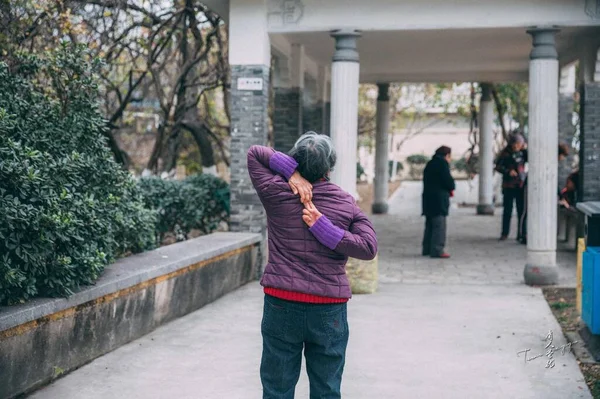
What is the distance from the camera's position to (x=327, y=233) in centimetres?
417

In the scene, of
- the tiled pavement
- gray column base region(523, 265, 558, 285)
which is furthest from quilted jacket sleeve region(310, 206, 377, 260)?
the tiled pavement

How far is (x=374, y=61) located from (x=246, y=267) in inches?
258

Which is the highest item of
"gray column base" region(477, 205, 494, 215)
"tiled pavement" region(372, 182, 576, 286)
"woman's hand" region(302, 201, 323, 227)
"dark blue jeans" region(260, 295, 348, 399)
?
"woman's hand" region(302, 201, 323, 227)

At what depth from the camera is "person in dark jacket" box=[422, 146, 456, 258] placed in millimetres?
12617

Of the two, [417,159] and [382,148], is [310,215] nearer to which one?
[382,148]

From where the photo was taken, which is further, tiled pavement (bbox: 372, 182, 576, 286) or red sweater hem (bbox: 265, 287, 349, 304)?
tiled pavement (bbox: 372, 182, 576, 286)

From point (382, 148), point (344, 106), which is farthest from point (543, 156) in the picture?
point (382, 148)

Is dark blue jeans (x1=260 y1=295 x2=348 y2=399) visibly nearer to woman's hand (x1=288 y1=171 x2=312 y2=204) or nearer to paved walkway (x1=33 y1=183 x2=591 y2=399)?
woman's hand (x1=288 y1=171 x2=312 y2=204)

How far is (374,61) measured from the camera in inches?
627

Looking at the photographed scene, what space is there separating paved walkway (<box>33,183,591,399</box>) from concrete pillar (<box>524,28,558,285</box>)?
42cm

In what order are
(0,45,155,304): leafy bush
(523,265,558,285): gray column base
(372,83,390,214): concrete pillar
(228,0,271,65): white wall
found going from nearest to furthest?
1. (0,45,155,304): leafy bush
2. (523,265,558,285): gray column base
3. (228,0,271,65): white wall
4. (372,83,390,214): concrete pillar

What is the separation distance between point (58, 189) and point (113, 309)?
1087 mm

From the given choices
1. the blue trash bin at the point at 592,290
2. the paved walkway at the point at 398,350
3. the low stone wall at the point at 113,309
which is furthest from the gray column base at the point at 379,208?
the blue trash bin at the point at 592,290

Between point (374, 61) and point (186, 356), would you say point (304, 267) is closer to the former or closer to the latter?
point (186, 356)
